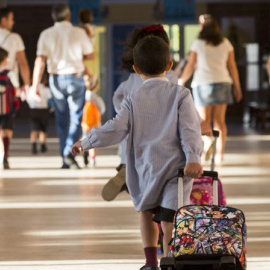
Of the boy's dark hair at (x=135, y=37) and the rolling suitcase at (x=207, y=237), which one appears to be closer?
the rolling suitcase at (x=207, y=237)

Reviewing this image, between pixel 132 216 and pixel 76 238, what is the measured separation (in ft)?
3.19

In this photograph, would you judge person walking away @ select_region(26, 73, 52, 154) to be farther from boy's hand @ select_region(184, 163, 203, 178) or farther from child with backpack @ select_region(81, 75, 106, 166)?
boy's hand @ select_region(184, 163, 203, 178)

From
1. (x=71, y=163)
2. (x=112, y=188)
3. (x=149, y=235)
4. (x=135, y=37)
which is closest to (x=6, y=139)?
(x=71, y=163)

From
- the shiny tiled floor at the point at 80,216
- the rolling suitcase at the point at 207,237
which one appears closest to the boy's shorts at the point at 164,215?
the rolling suitcase at the point at 207,237

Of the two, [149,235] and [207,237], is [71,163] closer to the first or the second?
[149,235]

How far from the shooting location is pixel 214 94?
1069 centimetres

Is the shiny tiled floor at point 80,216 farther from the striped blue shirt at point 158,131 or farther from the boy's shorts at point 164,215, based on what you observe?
the striped blue shirt at point 158,131

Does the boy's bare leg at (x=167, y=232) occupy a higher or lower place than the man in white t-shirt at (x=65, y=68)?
lower

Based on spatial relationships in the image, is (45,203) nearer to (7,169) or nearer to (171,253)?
(7,169)

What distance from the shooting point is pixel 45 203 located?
7730mm

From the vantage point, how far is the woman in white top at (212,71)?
35.1 ft

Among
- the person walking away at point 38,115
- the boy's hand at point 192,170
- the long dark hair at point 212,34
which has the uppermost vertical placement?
the long dark hair at point 212,34

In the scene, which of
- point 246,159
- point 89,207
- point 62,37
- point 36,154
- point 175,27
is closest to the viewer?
point 89,207

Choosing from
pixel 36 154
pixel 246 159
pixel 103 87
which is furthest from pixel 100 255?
pixel 103 87
